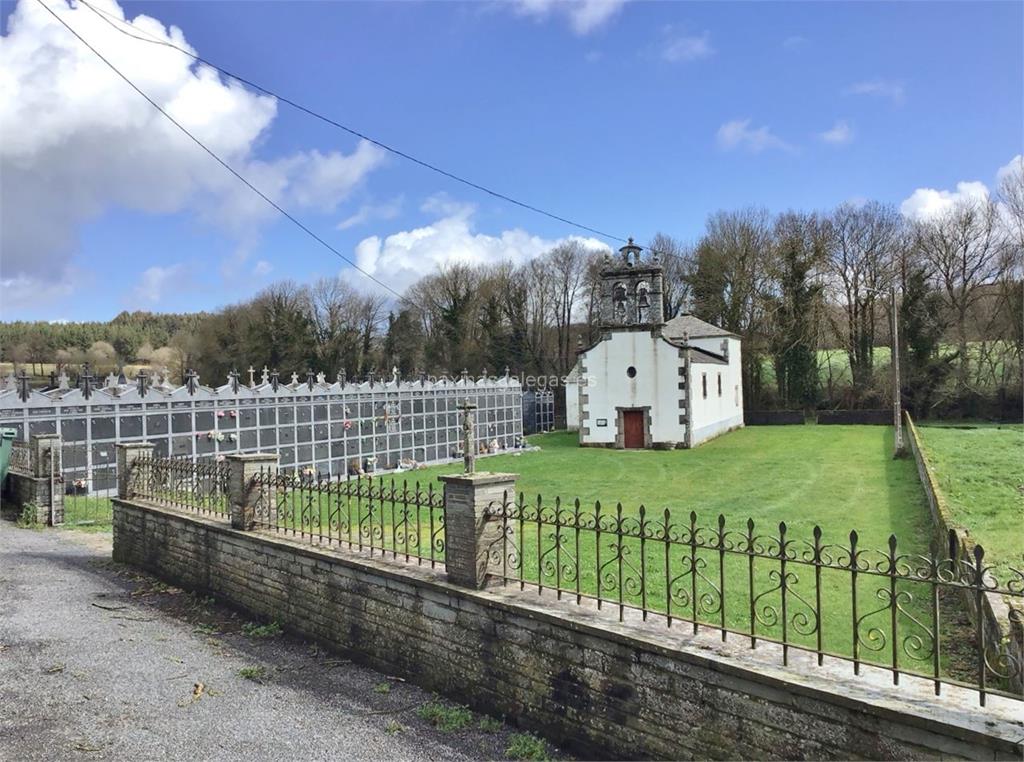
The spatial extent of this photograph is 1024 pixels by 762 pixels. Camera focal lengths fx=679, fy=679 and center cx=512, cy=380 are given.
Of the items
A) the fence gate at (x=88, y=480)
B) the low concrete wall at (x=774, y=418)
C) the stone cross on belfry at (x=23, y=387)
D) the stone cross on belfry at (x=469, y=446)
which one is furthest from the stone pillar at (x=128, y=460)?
the low concrete wall at (x=774, y=418)

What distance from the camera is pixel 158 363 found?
51.2 m

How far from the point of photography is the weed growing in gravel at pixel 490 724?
5.25 meters

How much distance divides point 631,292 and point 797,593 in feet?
70.4

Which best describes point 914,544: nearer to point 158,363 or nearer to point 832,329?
point 832,329

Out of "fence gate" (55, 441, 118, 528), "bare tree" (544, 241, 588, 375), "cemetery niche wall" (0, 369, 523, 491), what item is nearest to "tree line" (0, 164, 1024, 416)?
"bare tree" (544, 241, 588, 375)

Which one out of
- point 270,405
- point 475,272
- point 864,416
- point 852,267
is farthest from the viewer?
point 475,272

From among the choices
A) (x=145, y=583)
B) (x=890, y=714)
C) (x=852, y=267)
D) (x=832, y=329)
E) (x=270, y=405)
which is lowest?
(x=145, y=583)

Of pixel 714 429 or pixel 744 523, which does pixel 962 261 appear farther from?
pixel 744 523

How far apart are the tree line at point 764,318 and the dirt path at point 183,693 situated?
24162mm

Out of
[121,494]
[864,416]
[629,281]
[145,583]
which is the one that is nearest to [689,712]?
[145,583]

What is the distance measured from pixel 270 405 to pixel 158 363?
38510 millimetres

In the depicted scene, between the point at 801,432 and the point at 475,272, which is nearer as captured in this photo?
the point at 801,432

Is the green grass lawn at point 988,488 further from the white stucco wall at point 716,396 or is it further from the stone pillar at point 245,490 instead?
the white stucco wall at point 716,396

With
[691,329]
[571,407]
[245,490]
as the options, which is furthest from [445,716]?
[571,407]
